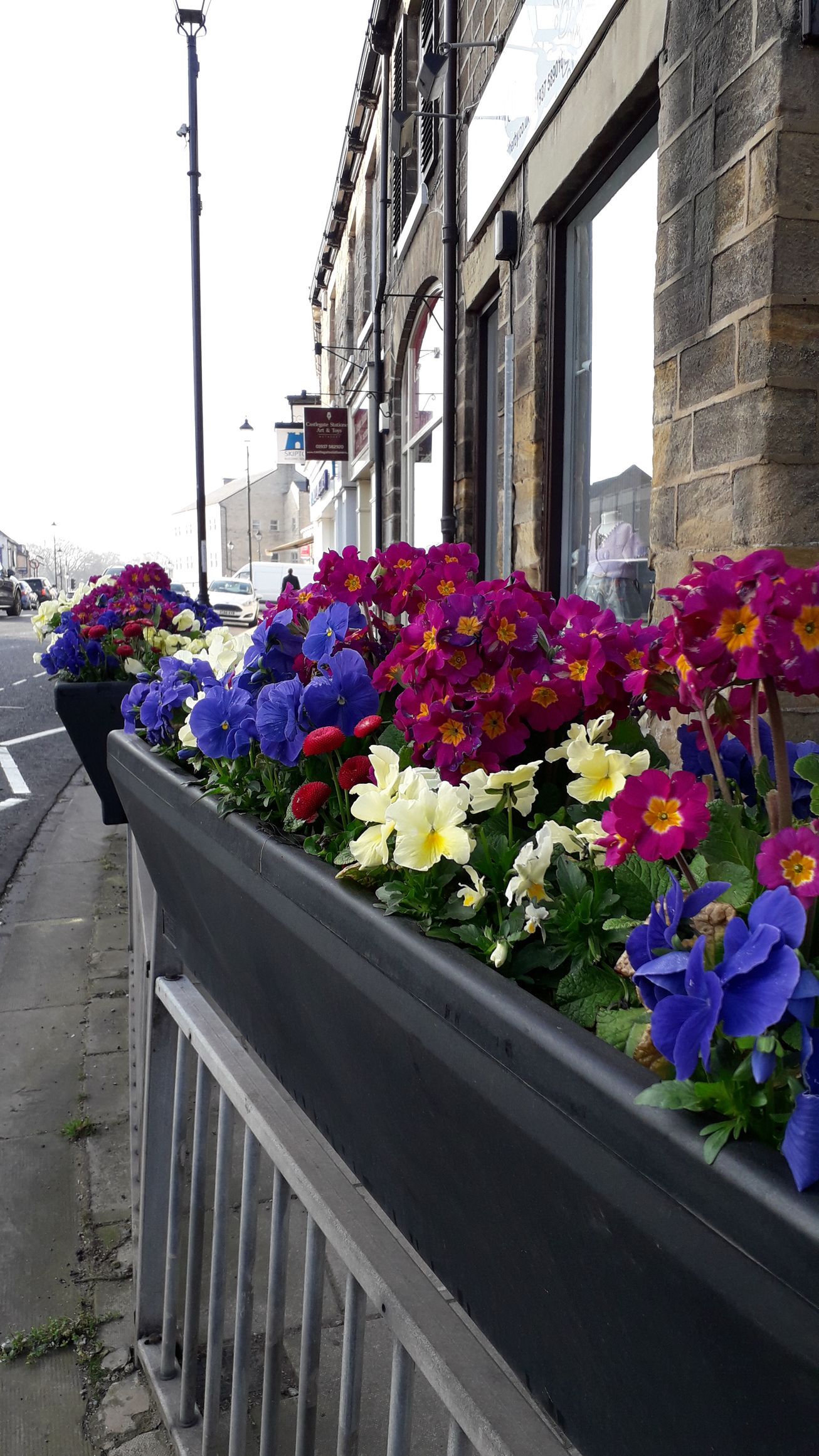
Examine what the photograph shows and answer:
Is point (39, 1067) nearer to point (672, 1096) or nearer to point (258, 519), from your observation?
point (672, 1096)

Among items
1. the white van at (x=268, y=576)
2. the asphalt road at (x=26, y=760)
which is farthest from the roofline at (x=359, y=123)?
the white van at (x=268, y=576)

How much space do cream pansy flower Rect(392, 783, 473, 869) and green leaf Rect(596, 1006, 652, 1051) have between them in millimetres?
217

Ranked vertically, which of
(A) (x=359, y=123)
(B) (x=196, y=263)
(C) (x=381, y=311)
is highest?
(A) (x=359, y=123)

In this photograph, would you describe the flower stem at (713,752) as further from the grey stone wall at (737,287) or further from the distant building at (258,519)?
the distant building at (258,519)

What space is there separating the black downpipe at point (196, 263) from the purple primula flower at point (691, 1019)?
10986 millimetres

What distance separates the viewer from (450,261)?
6578 millimetres

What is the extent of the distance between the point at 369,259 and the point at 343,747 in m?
14.3

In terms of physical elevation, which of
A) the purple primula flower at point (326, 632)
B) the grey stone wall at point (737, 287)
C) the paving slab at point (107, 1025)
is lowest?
the paving slab at point (107, 1025)

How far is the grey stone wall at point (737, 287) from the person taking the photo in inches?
93.1

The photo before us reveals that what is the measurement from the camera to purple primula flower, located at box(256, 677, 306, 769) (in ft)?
4.15

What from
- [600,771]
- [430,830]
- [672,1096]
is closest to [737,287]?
[600,771]

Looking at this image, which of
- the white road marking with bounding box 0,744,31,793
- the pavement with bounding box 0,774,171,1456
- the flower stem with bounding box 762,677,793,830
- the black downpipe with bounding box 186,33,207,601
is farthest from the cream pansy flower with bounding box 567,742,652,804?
the black downpipe with bounding box 186,33,207,601

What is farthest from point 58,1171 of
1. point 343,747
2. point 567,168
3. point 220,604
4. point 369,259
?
point 220,604

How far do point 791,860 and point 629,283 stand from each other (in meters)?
3.93
